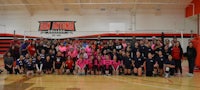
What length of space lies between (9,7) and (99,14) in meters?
7.07

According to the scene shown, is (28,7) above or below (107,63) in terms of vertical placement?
above

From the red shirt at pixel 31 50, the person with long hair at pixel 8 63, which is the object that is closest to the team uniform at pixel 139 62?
the red shirt at pixel 31 50

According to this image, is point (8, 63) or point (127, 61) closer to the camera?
point (127, 61)

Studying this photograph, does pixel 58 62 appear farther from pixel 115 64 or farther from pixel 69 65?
pixel 115 64

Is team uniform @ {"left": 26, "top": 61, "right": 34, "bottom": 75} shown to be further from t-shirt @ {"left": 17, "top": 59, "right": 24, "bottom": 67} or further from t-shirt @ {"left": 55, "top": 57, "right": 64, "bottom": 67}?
t-shirt @ {"left": 55, "top": 57, "right": 64, "bottom": 67}

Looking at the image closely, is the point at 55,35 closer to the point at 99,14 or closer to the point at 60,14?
the point at 60,14

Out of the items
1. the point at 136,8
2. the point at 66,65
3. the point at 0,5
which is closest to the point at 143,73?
the point at 66,65

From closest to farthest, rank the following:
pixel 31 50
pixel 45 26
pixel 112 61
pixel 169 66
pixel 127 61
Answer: pixel 169 66
pixel 127 61
pixel 112 61
pixel 31 50
pixel 45 26

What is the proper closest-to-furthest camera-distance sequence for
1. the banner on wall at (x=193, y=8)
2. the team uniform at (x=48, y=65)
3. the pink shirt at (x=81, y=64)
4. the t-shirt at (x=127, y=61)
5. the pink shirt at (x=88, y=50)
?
the t-shirt at (x=127, y=61) < the pink shirt at (x=81, y=64) < the team uniform at (x=48, y=65) < the pink shirt at (x=88, y=50) < the banner on wall at (x=193, y=8)

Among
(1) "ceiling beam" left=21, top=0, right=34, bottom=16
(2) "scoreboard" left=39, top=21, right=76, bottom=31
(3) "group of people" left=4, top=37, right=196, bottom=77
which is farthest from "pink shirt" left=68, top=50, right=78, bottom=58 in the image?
(1) "ceiling beam" left=21, top=0, right=34, bottom=16

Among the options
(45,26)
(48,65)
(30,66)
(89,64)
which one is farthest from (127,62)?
(45,26)

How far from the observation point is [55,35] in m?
20.2

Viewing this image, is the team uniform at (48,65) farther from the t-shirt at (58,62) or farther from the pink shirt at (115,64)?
the pink shirt at (115,64)

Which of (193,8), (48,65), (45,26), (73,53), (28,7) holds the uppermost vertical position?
(28,7)
